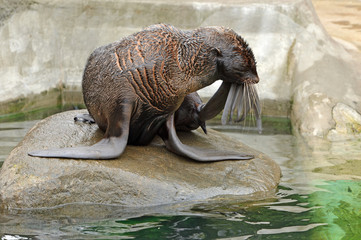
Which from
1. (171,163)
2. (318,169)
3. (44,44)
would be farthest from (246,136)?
(44,44)

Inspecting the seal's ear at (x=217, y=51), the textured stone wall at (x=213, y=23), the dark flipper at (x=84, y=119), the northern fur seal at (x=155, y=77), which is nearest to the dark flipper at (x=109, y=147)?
the northern fur seal at (x=155, y=77)

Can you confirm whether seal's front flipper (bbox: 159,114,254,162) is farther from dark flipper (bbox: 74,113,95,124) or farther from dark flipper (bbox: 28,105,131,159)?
dark flipper (bbox: 74,113,95,124)

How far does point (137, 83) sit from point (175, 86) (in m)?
0.34

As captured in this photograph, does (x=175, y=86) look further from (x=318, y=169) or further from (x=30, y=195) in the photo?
(x=318, y=169)

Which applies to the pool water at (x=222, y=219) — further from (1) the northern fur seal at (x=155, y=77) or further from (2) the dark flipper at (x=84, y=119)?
(2) the dark flipper at (x=84, y=119)

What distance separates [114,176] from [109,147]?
0.96ft

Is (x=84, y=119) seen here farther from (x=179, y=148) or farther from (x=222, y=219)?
(x=222, y=219)

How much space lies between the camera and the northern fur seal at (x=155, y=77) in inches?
216

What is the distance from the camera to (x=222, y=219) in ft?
16.2

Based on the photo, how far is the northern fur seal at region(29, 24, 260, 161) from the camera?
5477 millimetres

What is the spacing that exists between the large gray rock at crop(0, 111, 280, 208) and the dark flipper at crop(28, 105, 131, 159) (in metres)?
0.05

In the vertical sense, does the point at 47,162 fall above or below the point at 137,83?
below

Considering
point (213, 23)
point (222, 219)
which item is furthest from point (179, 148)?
point (213, 23)

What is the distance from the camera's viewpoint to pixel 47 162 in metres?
5.18
